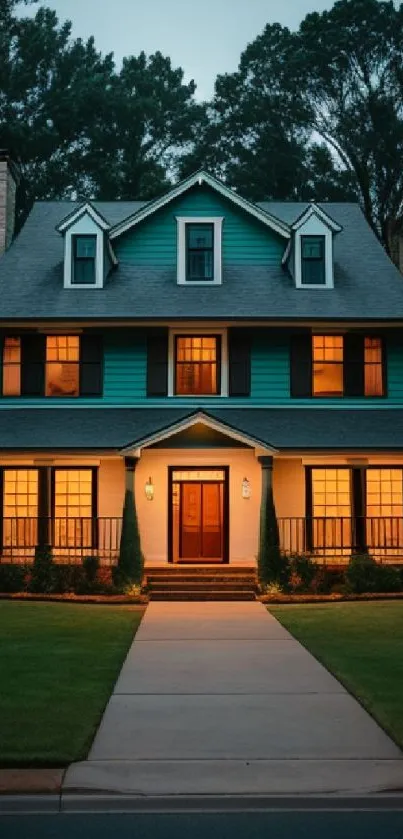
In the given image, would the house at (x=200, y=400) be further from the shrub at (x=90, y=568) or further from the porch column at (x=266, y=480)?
the shrub at (x=90, y=568)

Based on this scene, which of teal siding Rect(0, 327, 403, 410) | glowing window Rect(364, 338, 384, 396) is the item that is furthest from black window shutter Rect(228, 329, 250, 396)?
glowing window Rect(364, 338, 384, 396)

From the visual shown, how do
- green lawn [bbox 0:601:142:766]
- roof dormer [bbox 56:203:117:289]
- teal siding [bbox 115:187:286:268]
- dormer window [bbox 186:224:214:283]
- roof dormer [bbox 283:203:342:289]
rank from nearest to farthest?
1. green lawn [bbox 0:601:142:766]
2. roof dormer [bbox 56:203:117:289]
3. roof dormer [bbox 283:203:342:289]
4. dormer window [bbox 186:224:214:283]
5. teal siding [bbox 115:187:286:268]

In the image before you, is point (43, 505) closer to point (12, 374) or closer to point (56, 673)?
point (12, 374)

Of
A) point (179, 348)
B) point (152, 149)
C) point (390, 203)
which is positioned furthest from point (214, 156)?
point (179, 348)

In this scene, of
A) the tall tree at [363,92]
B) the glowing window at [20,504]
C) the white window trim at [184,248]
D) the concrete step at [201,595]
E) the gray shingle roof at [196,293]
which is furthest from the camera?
the tall tree at [363,92]

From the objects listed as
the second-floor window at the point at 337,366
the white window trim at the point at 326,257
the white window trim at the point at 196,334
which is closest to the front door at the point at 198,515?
the white window trim at the point at 196,334

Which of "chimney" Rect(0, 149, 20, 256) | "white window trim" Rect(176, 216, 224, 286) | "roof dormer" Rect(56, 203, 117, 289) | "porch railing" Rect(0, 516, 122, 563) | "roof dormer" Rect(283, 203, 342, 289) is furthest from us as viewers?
"chimney" Rect(0, 149, 20, 256)

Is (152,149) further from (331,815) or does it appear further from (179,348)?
(331,815)

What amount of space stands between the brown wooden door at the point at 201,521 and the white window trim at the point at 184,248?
17.1 feet

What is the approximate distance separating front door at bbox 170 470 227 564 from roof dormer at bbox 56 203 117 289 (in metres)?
5.51

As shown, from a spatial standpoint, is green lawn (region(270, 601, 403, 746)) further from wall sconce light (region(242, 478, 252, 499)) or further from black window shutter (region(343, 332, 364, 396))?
black window shutter (region(343, 332, 364, 396))

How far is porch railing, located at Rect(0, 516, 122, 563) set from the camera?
66.1ft

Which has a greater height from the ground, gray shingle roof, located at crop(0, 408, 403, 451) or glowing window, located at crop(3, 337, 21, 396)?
glowing window, located at crop(3, 337, 21, 396)

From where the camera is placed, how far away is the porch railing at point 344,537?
20172mm
